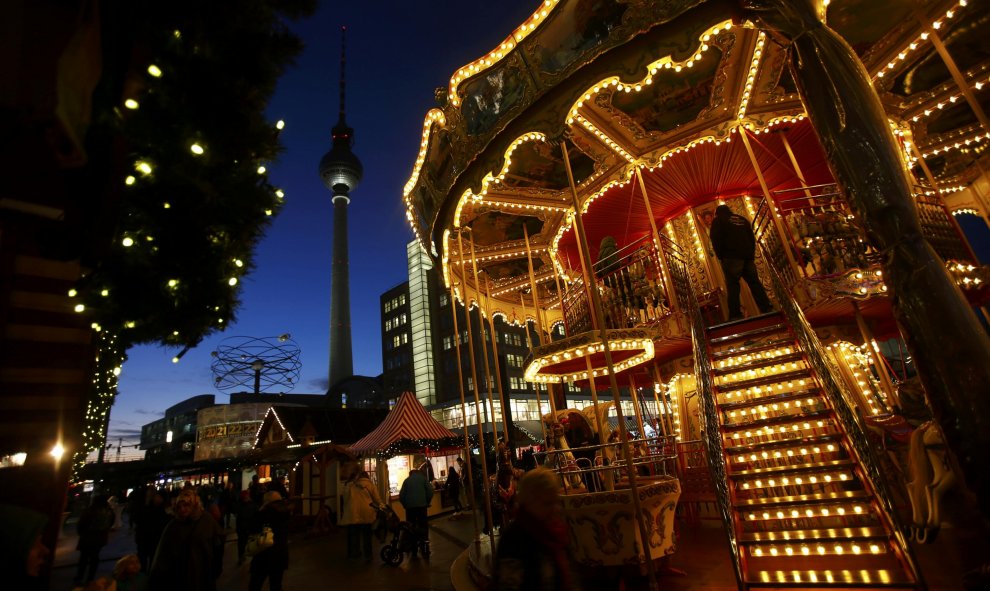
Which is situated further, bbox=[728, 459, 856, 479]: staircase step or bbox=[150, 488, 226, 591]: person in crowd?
bbox=[728, 459, 856, 479]: staircase step

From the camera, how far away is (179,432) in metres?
71.9

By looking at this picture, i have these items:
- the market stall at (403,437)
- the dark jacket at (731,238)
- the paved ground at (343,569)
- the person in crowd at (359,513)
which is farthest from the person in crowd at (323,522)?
the dark jacket at (731,238)

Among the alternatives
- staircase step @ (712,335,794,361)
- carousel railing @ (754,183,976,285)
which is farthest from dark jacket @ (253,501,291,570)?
carousel railing @ (754,183,976,285)

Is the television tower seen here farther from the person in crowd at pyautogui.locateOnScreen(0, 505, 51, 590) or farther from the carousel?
the person in crowd at pyautogui.locateOnScreen(0, 505, 51, 590)

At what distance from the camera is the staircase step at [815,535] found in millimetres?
3886

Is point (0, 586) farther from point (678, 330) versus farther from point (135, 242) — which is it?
point (678, 330)

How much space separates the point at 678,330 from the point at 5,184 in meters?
8.30

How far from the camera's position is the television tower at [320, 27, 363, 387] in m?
62.2

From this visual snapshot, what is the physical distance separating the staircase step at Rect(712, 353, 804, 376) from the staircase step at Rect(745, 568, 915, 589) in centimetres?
236

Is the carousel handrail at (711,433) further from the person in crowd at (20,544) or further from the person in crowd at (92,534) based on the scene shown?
the person in crowd at (92,534)

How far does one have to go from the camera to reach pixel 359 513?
9.00m

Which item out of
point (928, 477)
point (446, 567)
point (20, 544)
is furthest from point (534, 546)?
point (446, 567)

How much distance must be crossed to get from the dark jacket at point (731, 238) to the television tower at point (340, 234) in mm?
55451

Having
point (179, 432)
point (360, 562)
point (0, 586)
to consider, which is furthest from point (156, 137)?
point (179, 432)
